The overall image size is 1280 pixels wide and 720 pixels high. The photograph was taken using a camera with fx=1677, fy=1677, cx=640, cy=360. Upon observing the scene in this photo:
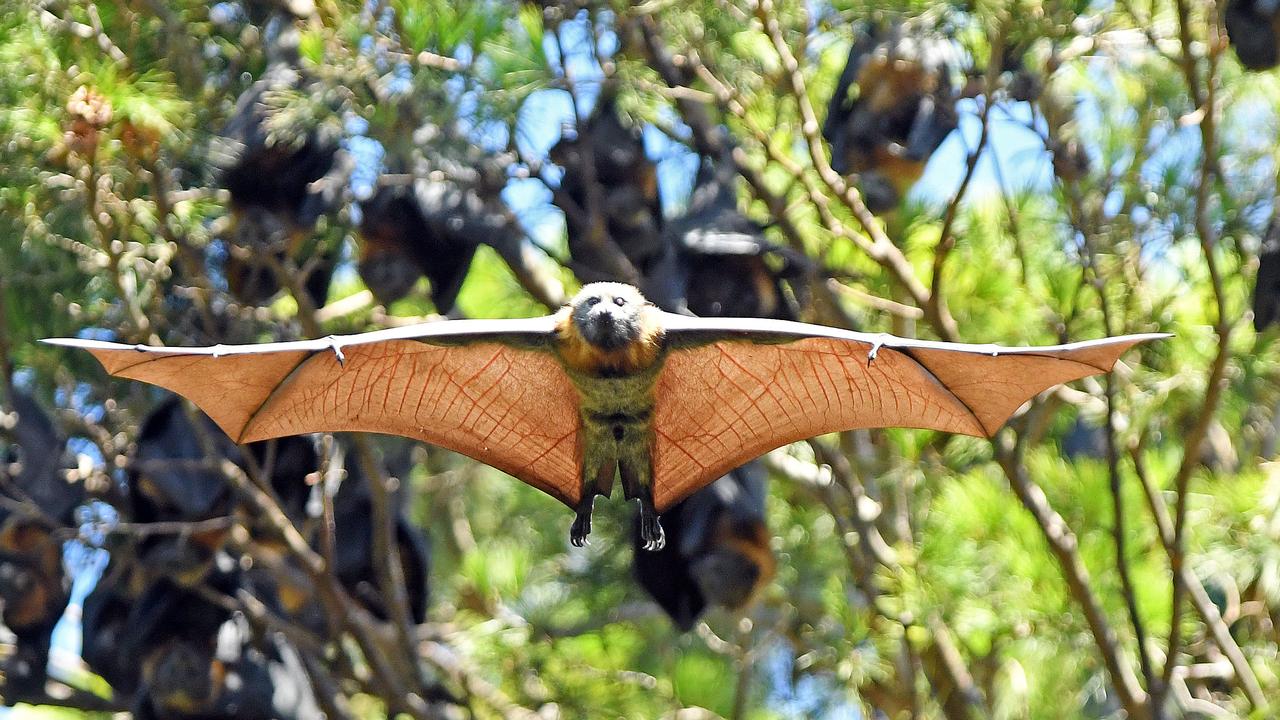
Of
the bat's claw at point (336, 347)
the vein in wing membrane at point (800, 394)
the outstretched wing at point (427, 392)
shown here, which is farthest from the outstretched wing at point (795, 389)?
the bat's claw at point (336, 347)

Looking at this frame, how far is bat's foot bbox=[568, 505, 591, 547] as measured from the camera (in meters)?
4.14

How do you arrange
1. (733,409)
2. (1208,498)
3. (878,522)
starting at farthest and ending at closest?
1. (878,522)
2. (1208,498)
3. (733,409)

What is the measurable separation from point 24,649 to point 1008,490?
369 cm

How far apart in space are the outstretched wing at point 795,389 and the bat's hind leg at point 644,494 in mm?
32

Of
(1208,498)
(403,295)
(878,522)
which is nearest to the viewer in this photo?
(403,295)

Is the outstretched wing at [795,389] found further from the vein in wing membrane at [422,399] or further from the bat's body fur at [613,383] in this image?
the vein in wing membrane at [422,399]

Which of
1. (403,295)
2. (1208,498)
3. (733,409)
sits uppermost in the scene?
(733,409)

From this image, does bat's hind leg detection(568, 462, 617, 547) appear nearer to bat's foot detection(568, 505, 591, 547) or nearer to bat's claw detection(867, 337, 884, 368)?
bat's foot detection(568, 505, 591, 547)

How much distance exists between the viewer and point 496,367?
169 inches

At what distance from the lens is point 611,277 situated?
528 centimetres

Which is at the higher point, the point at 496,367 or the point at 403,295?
the point at 496,367

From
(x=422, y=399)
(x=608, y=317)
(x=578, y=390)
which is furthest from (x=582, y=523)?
(x=608, y=317)

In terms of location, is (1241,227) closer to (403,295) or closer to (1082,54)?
(1082,54)

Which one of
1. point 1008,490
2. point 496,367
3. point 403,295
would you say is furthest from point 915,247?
point 496,367
